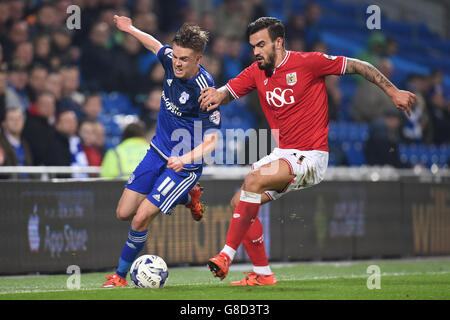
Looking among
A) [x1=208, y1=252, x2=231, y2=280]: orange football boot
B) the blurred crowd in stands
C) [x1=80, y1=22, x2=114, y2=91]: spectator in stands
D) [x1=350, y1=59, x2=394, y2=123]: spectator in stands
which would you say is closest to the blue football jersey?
[x1=208, y1=252, x2=231, y2=280]: orange football boot

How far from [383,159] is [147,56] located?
190 inches

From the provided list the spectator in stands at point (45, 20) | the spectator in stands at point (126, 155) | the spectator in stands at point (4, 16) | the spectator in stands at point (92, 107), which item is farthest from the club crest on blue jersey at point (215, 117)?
the spectator in stands at point (45, 20)

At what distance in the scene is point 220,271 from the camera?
23.7 feet

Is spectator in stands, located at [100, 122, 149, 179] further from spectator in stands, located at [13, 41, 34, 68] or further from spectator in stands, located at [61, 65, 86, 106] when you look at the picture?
spectator in stands, located at [13, 41, 34, 68]

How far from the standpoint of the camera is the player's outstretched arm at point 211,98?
7914mm

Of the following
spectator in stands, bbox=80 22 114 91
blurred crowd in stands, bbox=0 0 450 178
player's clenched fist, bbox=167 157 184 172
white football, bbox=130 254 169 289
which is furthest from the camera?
spectator in stands, bbox=80 22 114 91

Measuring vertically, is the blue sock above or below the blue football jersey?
below

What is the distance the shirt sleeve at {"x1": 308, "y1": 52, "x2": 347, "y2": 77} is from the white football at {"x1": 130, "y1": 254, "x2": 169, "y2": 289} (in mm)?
2524

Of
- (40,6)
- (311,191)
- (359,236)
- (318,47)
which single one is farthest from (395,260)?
(40,6)

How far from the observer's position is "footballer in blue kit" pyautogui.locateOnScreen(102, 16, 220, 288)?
26.8 feet

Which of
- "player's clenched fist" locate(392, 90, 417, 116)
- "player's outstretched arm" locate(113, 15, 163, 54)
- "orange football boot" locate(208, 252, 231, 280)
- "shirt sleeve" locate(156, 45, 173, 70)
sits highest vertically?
"player's outstretched arm" locate(113, 15, 163, 54)

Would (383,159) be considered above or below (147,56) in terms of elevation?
below
